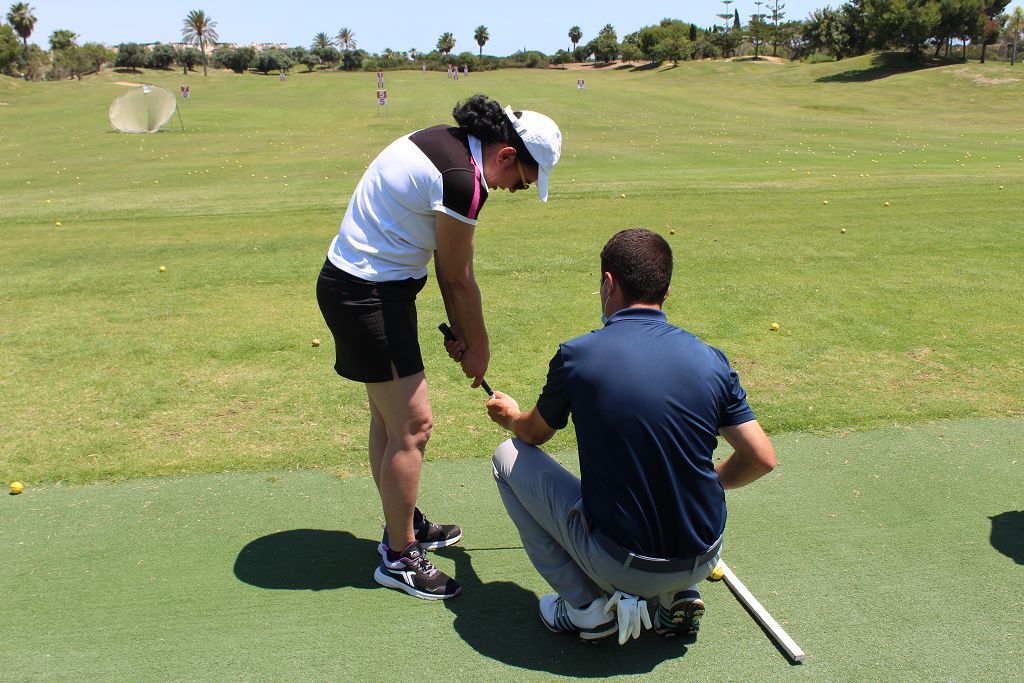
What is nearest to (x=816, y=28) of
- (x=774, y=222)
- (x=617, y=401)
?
(x=774, y=222)

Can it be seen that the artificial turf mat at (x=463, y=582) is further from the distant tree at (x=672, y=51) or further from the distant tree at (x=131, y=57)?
the distant tree at (x=131, y=57)

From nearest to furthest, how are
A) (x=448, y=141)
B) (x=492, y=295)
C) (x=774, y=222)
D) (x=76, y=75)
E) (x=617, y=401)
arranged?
(x=617, y=401)
(x=448, y=141)
(x=492, y=295)
(x=774, y=222)
(x=76, y=75)

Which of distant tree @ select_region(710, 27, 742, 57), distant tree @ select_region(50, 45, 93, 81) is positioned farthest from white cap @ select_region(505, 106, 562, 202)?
distant tree @ select_region(710, 27, 742, 57)

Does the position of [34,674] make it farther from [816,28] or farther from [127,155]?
[816,28]

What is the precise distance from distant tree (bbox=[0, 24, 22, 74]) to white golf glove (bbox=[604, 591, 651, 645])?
80.5 m

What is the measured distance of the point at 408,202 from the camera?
10.7 ft

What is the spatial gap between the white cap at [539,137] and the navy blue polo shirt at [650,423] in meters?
0.79

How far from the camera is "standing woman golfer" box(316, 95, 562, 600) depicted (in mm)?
3260

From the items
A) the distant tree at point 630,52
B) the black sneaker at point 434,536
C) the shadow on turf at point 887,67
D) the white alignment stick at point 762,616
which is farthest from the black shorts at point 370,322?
the distant tree at point 630,52

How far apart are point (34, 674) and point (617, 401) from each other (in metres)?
2.39

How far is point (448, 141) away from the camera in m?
3.30

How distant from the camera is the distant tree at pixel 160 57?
8845 cm

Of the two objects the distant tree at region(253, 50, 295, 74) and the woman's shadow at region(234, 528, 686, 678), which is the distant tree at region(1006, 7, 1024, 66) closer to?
the distant tree at region(253, 50, 295, 74)

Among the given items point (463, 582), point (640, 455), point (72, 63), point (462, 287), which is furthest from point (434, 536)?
point (72, 63)
